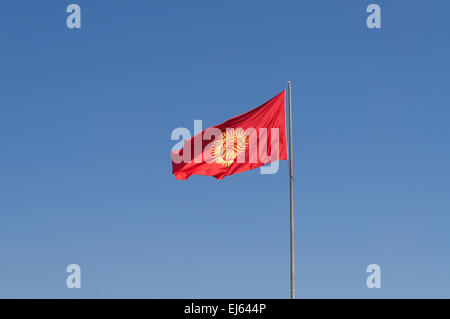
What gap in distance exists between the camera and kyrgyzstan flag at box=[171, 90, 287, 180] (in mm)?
35906

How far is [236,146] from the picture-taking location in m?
36.1

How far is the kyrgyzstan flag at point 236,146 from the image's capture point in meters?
35.9

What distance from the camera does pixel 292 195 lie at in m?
34.8
